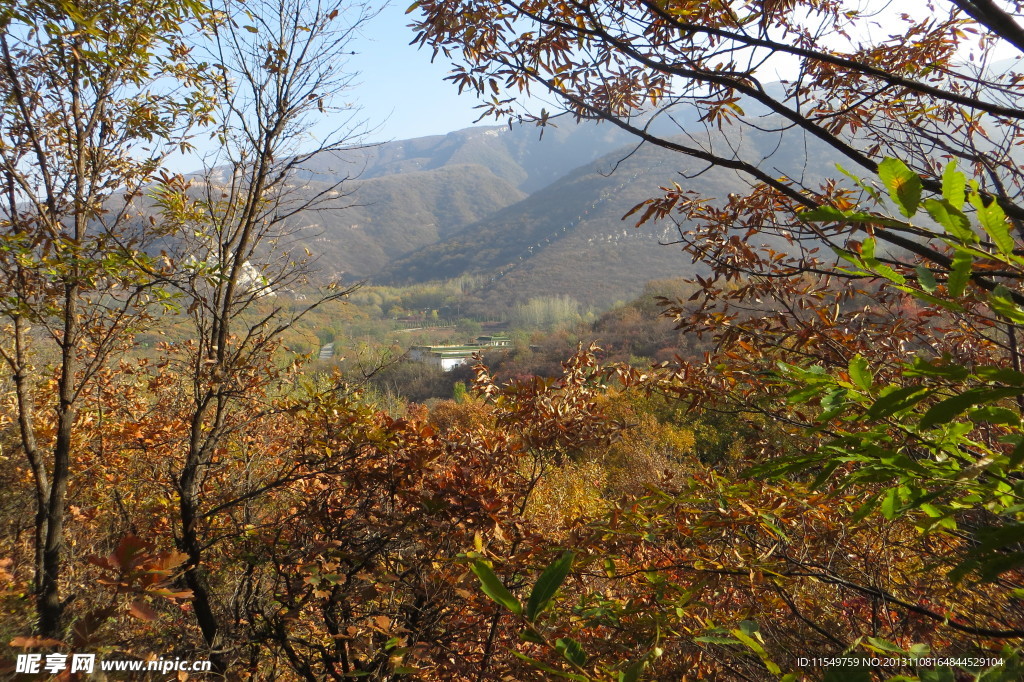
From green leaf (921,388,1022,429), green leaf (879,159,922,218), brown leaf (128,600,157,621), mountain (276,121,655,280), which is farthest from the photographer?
mountain (276,121,655,280)

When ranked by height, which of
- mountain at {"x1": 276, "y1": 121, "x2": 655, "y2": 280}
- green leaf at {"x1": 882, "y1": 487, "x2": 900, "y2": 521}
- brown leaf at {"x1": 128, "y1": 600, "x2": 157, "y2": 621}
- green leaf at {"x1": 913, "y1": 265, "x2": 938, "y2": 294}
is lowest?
brown leaf at {"x1": 128, "y1": 600, "x2": 157, "y2": 621}

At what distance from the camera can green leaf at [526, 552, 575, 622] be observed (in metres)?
0.73

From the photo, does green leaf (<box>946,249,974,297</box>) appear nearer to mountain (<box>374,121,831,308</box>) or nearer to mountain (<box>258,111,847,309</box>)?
mountain (<box>258,111,847,309</box>)

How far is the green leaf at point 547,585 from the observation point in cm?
73

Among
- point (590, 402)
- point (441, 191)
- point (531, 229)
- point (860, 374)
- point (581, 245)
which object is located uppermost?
point (441, 191)

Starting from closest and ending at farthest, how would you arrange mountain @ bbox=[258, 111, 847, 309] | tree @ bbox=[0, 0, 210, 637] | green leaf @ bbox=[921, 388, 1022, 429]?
green leaf @ bbox=[921, 388, 1022, 429], tree @ bbox=[0, 0, 210, 637], mountain @ bbox=[258, 111, 847, 309]

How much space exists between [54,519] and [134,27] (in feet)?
10.5

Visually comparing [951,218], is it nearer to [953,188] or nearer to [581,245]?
[953,188]

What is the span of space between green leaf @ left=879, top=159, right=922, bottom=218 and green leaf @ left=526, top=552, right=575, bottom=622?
71cm

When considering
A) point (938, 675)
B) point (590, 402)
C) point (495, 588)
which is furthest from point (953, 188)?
point (590, 402)

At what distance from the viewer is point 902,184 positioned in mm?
784

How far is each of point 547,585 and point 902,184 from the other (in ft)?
2.61

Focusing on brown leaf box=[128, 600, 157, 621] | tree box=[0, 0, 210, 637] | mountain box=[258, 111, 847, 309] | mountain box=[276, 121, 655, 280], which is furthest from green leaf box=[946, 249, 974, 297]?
mountain box=[276, 121, 655, 280]

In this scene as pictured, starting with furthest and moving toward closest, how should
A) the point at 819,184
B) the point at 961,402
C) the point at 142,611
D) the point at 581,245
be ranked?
the point at 581,245, the point at 819,184, the point at 142,611, the point at 961,402
